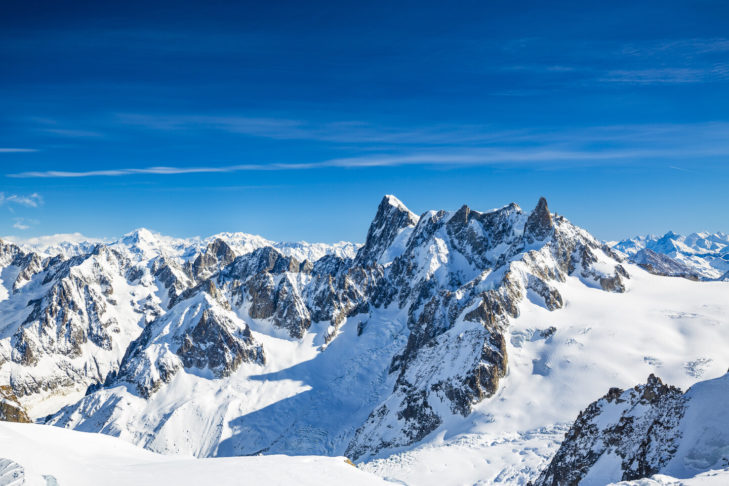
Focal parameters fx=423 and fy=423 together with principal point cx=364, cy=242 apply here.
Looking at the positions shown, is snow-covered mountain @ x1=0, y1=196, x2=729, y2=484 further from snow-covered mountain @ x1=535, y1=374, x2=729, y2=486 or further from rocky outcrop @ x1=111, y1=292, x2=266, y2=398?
snow-covered mountain @ x1=535, y1=374, x2=729, y2=486

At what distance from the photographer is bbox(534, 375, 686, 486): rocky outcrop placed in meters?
38.1

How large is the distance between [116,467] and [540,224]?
563 feet

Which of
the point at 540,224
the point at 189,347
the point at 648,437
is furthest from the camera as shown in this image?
the point at 540,224

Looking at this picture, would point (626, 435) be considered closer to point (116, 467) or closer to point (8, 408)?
point (116, 467)

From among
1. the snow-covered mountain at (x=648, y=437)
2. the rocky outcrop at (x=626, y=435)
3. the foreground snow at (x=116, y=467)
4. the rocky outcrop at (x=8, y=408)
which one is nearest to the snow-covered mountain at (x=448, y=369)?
the rocky outcrop at (x=626, y=435)

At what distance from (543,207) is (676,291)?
56.3m

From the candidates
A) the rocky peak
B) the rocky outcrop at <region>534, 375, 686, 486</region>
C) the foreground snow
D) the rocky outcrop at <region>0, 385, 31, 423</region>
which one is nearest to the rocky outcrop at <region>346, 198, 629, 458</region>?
the rocky peak

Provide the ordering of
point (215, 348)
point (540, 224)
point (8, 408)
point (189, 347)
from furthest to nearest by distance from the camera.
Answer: point (540, 224) < point (215, 348) < point (189, 347) < point (8, 408)

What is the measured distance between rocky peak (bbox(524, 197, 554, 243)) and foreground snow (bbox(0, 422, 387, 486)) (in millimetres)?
153110

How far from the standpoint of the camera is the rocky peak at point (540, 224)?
172125mm

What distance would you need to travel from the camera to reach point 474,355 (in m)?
114

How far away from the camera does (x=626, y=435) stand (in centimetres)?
4444

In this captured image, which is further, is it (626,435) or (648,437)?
(626,435)

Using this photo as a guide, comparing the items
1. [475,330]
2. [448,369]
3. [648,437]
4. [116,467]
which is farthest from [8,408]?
[475,330]
